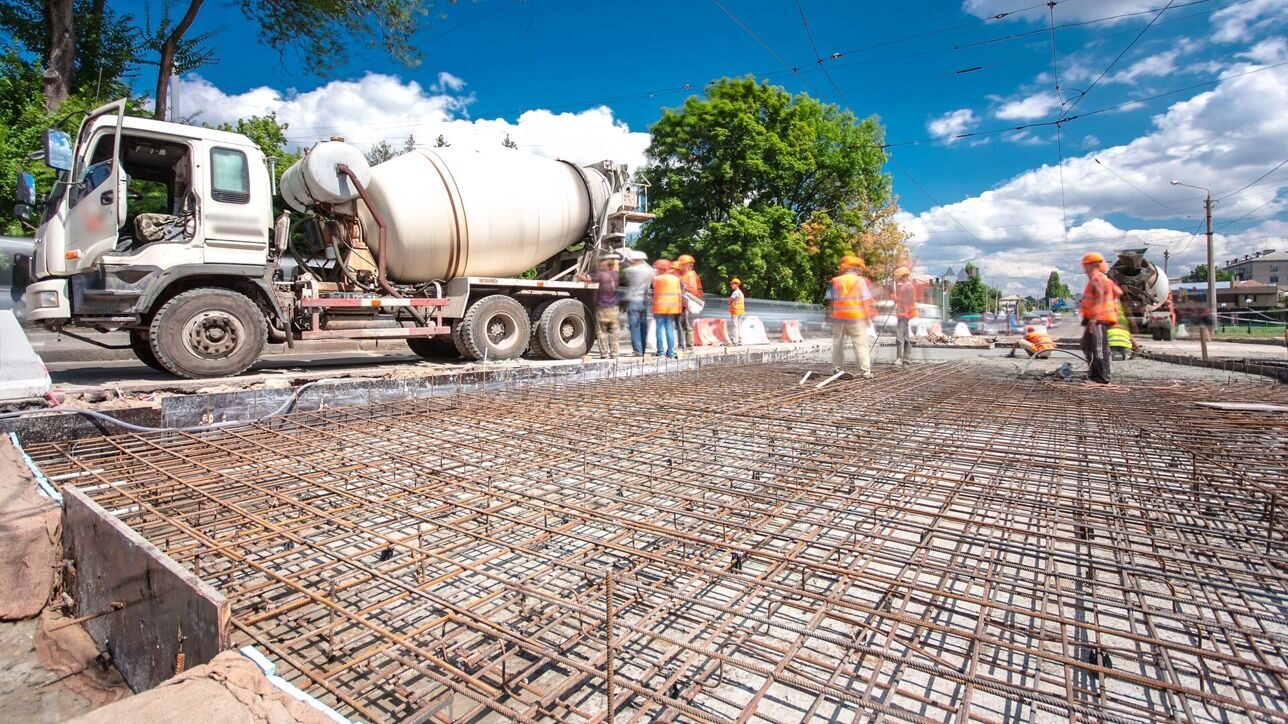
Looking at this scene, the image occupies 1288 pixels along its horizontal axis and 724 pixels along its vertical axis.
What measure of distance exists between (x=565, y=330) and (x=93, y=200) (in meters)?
5.58

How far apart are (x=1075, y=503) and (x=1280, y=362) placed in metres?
8.33

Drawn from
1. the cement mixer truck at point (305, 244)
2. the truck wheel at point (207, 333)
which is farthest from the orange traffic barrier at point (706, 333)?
the truck wheel at point (207, 333)

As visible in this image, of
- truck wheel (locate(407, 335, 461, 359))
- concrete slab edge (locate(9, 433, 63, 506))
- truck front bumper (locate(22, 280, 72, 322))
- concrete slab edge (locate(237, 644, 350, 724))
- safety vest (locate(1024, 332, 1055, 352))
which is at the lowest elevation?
concrete slab edge (locate(237, 644, 350, 724))

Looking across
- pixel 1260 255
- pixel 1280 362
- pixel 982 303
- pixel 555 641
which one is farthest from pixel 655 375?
pixel 1260 255

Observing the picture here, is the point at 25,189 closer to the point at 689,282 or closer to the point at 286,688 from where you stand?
the point at 286,688

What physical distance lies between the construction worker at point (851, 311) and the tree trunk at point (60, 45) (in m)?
14.5

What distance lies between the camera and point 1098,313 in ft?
22.8

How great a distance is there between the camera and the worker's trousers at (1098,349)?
7004 millimetres

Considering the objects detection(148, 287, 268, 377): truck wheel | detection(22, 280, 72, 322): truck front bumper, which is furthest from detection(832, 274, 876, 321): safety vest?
detection(22, 280, 72, 322): truck front bumper

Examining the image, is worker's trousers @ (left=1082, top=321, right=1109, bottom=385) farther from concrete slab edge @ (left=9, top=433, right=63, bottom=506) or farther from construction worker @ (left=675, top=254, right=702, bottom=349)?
concrete slab edge @ (left=9, top=433, right=63, bottom=506)

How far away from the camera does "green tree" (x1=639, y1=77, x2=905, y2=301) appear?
26.3 metres

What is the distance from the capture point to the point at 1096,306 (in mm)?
6969

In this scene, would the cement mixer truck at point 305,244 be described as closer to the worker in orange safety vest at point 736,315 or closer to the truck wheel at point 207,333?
the truck wheel at point 207,333

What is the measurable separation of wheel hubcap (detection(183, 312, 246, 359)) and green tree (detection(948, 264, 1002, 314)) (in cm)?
7918
